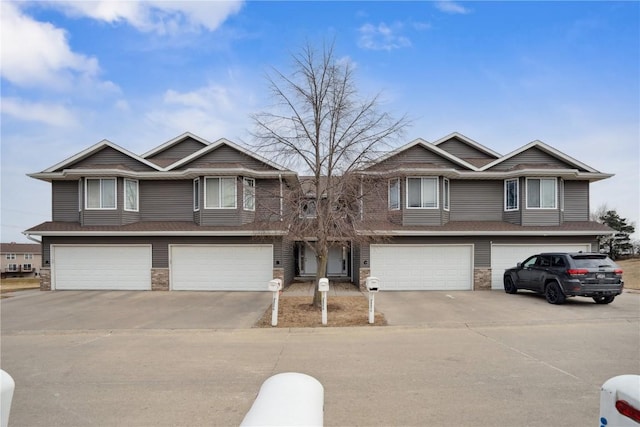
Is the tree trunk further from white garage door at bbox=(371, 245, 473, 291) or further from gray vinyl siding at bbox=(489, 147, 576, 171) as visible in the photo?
gray vinyl siding at bbox=(489, 147, 576, 171)

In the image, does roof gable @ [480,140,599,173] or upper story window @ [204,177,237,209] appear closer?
upper story window @ [204,177,237,209]

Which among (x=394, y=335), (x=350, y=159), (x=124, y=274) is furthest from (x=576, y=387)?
(x=124, y=274)

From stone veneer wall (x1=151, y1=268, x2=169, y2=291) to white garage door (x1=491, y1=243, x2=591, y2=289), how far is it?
14.8 meters

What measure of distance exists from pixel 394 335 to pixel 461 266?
9.57m

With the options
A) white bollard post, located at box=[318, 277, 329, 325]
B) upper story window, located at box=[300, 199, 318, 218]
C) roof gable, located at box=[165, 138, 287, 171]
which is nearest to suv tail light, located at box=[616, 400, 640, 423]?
white bollard post, located at box=[318, 277, 329, 325]

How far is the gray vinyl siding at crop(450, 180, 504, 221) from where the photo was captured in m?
19.3

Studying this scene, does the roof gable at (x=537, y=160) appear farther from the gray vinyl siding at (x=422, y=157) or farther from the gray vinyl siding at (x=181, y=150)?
the gray vinyl siding at (x=181, y=150)

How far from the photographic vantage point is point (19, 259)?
214ft

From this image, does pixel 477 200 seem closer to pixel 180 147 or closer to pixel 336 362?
pixel 336 362

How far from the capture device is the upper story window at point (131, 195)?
18.6 meters

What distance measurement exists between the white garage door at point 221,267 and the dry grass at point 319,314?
325 centimetres

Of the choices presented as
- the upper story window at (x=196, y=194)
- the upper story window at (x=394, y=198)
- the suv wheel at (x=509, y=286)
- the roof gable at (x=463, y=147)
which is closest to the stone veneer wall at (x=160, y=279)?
the upper story window at (x=196, y=194)

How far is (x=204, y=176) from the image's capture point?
1794cm

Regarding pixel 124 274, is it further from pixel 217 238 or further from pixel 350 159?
pixel 350 159
